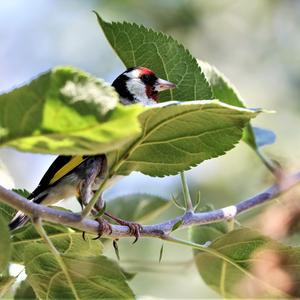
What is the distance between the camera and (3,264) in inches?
45.2

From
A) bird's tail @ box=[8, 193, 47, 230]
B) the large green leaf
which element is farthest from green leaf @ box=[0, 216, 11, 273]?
the large green leaf

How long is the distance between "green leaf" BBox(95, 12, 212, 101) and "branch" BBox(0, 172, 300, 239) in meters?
0.25

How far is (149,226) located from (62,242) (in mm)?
222

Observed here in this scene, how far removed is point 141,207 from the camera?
6.79 feet

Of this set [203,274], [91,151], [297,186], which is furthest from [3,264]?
[297,186]

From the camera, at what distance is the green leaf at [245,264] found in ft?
5.02

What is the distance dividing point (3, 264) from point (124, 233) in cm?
34

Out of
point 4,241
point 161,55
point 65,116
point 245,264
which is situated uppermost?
point 161,55

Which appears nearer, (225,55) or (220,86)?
(220,86)

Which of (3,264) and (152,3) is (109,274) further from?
(152,3)

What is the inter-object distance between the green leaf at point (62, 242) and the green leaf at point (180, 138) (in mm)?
256

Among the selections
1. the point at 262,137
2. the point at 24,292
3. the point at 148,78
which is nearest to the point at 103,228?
the point at 24,292

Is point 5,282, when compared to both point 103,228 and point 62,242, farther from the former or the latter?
point 103,228

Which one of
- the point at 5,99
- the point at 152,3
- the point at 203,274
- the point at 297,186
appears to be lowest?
the point at 203,274
